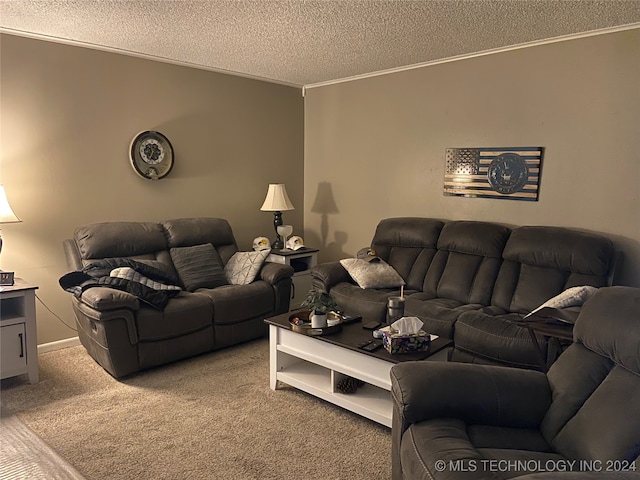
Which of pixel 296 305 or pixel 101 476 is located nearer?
pixel 101 476

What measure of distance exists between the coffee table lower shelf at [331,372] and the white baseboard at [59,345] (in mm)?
1896

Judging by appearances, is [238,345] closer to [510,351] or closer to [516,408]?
[510,351]

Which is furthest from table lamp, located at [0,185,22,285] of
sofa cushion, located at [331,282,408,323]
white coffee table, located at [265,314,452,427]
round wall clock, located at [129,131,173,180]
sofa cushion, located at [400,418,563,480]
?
sofa cushion, located at [400,418,563,480]

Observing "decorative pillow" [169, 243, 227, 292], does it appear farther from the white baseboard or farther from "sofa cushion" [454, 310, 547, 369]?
"sofa cushion" [454, 310, 547, 369]

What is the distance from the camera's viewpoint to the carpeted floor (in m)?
2.31

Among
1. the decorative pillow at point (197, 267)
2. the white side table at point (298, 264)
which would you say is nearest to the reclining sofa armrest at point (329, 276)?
the white side table at point (298, 264)

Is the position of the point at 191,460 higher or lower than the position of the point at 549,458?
lower

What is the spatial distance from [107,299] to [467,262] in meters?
2.68

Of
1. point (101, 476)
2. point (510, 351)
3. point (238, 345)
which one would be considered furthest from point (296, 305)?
point (101, 476)

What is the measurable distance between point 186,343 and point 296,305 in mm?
1528

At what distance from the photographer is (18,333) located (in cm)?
A: 312

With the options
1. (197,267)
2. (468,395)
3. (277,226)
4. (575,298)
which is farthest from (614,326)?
(277,226)

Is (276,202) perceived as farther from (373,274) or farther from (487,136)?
(487,136)

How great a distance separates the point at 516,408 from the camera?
6.25 ft
